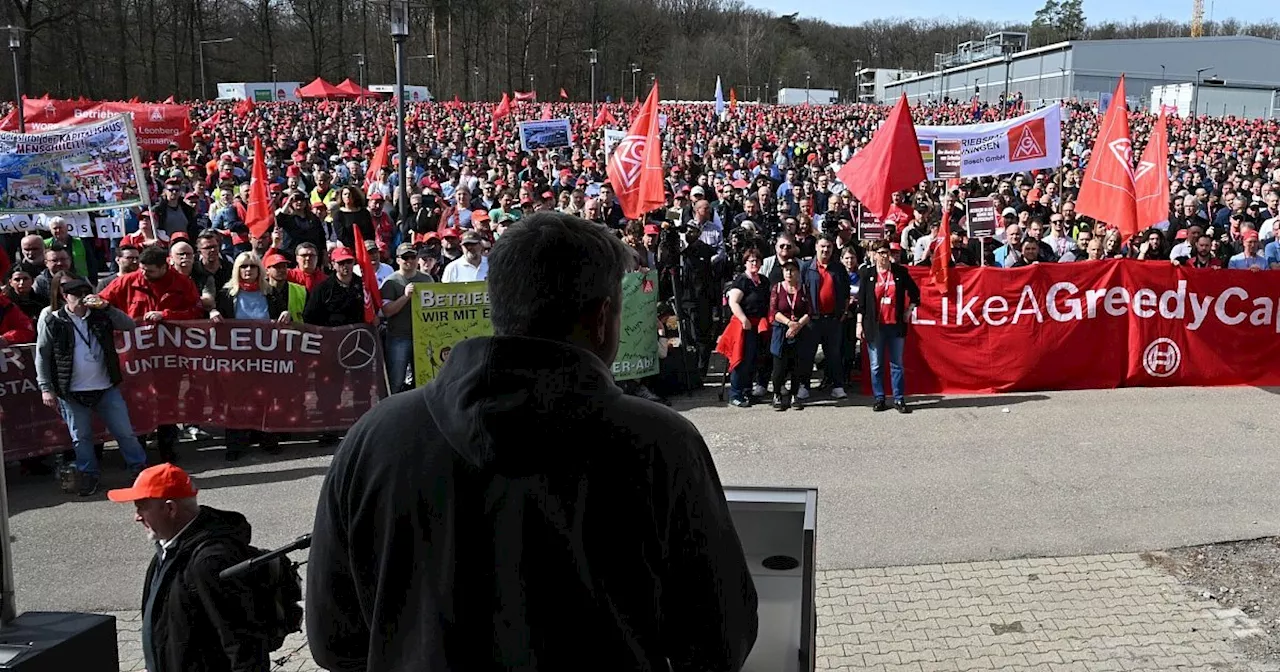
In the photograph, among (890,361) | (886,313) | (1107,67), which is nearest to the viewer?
(886,313)

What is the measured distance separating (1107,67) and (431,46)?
5473 cm

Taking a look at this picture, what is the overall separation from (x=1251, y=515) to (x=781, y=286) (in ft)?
14.2

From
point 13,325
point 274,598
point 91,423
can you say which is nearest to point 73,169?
point 13,325

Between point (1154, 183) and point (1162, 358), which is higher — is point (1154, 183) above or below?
above

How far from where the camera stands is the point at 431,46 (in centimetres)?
8988

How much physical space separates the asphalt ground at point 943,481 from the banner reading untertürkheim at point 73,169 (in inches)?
129

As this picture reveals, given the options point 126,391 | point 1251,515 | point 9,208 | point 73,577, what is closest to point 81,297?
point 126,391

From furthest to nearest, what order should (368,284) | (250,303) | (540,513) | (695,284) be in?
1. (695,284)
2. (368,284)
3. (250,303)
4. (540,513)

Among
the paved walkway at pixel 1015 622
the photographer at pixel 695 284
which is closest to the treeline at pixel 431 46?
the photographer at pixel 695 284

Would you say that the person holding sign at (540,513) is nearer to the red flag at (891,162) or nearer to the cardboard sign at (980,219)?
the red flag at (891,162)

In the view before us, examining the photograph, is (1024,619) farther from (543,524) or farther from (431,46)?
(431,46)

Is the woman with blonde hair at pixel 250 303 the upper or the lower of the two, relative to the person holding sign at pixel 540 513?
lower

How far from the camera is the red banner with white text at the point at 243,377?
27.1 feet

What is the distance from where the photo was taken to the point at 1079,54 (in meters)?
80.9
